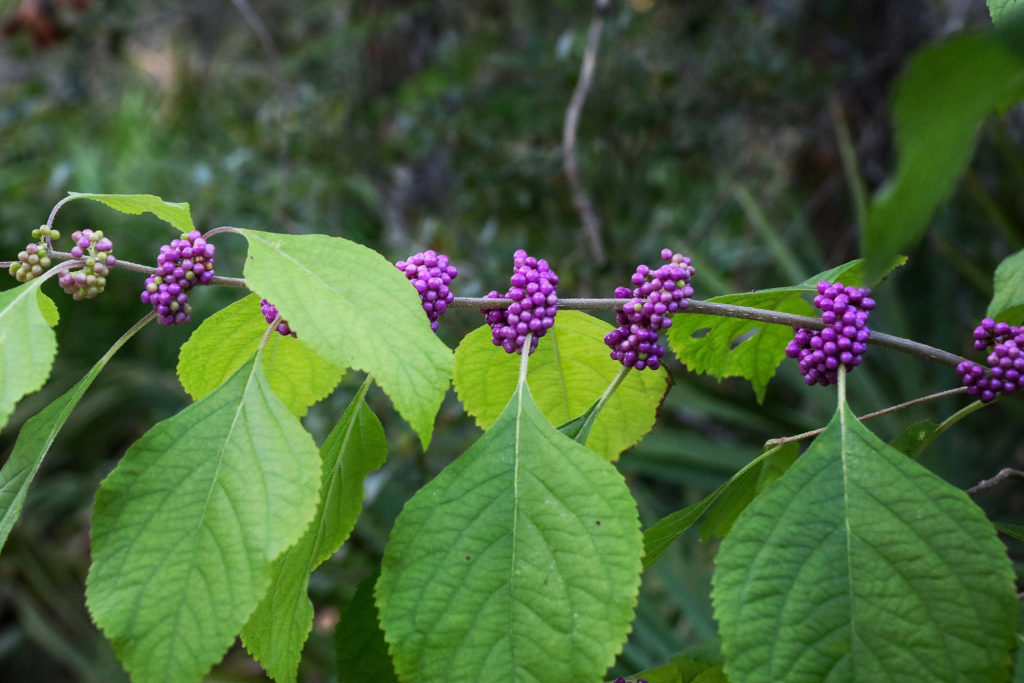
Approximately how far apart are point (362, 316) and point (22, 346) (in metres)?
0.25

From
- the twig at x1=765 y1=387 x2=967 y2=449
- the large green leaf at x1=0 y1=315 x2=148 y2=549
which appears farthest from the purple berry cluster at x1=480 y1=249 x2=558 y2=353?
the large green leaf at x1=0 y1=315 x2=148 y2=549

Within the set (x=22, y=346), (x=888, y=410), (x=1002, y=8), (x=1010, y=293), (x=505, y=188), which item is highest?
(x=505, y=188)

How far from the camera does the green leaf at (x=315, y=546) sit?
597 mm

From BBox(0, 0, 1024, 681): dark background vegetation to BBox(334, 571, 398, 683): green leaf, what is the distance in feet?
4.48

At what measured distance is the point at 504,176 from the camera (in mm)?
2730

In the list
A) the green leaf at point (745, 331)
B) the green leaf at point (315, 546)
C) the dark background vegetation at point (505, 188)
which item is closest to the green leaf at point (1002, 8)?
the green leaf at point (745, 331)

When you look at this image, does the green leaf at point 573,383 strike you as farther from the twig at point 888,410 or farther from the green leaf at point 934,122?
the green leaf at point 934,122

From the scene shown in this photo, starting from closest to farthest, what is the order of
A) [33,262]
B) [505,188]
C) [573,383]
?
[33,262] → [573,383] → [505,188]

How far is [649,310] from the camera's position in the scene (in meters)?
0.64

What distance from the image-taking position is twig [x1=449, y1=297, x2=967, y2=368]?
0.64 m

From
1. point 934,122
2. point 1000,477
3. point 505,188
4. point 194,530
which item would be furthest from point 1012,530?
point 505,188

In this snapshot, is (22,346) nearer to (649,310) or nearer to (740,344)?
(649,310)

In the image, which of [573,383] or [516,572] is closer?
[516,572]

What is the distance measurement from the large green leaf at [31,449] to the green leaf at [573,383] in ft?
1.09
